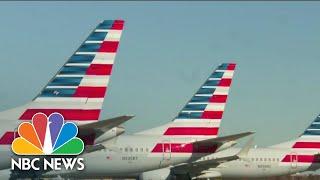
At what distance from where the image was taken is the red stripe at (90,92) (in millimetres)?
29047

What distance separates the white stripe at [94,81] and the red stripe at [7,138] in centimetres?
442

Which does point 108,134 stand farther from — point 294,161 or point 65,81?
point 294,161

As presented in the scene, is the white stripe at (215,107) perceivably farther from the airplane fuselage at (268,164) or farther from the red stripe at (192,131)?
the airplane fuselage at (268,164)

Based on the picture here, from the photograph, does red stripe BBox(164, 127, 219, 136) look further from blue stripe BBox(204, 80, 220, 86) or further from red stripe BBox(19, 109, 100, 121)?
red stripe BBox(19, 109, 100, 121)

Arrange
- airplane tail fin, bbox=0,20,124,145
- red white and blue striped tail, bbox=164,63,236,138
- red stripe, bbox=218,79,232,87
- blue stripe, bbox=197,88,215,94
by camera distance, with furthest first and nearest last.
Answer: red stripe, bbox=218,79,232,87 → blue stripe, bbox=197,88,215,94 → red white and blue striped tail, bbox=164,63,236,138 → airplane tail fin, bbox=0,20,124,145

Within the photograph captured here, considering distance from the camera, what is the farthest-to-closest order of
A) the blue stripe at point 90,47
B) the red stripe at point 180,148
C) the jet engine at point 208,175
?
the jet engine at point 208,175 < the red stripe at point 180,148 < the blue stripe at point 90,47

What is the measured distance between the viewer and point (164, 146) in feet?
153

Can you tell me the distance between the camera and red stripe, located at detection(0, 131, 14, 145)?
1045 inches

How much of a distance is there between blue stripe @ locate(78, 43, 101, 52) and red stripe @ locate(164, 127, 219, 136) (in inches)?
775

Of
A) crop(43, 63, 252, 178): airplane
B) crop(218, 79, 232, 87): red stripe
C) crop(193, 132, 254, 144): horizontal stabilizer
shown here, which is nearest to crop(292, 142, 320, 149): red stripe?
crop(218, 79, 232, 87): red stripe

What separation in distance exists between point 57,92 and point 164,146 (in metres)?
18.6

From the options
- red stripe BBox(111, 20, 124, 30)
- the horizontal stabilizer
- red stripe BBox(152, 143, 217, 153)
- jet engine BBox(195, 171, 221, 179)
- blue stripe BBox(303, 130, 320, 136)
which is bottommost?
jet engine BBox(195, 171, 221, 179)

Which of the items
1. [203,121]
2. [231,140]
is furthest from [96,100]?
[203,121]

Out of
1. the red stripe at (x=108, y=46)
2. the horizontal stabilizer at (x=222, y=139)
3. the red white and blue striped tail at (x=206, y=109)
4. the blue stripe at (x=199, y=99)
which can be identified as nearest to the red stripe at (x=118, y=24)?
the red stripe at (x=108, y=46)
